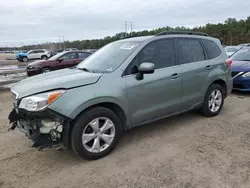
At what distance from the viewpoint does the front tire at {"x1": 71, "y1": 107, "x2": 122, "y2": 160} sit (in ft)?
10.1

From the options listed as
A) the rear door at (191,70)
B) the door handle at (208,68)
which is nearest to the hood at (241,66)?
the door handle at (208,68)

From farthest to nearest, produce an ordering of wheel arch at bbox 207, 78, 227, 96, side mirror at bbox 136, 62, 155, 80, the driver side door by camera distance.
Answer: wheel arch at bbox 207, 78, 227, 96 → the driver side door → side mirror at bbox 136, 62, 155, 80

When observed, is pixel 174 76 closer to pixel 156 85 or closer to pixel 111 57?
pixel 156 85

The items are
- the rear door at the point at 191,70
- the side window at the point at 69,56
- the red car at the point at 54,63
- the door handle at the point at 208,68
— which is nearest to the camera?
the rear door at the point at 191,70

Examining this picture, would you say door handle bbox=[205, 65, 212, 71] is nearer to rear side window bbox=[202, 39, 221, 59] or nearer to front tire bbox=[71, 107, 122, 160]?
rear side window bbox=[202, 39, 221, 59]

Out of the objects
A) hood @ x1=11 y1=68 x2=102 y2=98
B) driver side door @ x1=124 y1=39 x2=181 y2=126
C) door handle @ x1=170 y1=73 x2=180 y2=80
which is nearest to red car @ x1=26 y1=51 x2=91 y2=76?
hood @ x1=11 y1=68 x2=102 y2=98

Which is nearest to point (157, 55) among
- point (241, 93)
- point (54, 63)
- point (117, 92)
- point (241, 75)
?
point (117, 92)

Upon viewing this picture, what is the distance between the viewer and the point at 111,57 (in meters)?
3.93

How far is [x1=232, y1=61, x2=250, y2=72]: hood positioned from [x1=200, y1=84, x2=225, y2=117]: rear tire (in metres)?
2.30

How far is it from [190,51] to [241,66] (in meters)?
3.41

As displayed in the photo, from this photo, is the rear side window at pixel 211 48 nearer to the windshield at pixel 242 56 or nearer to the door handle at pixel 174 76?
the door handle at pixel 174 76

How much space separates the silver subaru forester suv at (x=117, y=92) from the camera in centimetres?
303

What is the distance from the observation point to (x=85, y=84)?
318 centimetres

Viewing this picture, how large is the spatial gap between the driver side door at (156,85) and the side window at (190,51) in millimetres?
198
